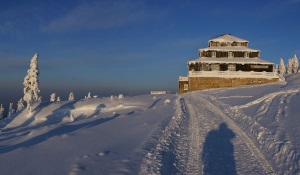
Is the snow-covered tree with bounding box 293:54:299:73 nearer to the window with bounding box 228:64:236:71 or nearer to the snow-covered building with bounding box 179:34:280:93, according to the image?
the snow-covered building with bounding box 179:34:280:93

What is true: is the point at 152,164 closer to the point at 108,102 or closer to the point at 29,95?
the point at 108,102

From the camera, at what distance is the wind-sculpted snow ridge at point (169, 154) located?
35.8ft

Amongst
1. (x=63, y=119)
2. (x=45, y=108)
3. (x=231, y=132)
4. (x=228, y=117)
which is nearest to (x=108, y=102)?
(x=63, y=119)

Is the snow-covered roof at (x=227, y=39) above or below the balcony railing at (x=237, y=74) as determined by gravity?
above

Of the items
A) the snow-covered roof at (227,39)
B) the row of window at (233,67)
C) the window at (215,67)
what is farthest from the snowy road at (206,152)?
the snow-covered roof at (227,39)

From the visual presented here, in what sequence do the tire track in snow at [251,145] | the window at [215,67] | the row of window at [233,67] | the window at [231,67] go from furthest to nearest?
the window at [215,67] → the window at [231,67] → the row of window at [233,67] → the tire track in snow at [251,145]

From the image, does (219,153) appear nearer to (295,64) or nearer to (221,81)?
(221,81)

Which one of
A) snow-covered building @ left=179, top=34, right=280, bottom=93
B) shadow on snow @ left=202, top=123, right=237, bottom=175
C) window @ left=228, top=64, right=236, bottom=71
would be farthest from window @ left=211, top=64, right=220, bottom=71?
shadow on snow @ left=202, top=123, right=237, bottom=175

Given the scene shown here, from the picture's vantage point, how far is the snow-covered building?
54.2 m

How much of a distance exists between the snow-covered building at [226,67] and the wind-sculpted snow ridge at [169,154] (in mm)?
37121

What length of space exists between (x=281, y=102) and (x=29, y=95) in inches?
1326

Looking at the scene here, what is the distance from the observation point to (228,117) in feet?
74.5

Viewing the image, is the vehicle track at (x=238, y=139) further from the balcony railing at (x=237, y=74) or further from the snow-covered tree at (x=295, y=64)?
the snow-covered tree at (x=295, y=64)

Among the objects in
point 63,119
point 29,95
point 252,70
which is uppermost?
point 252,70
